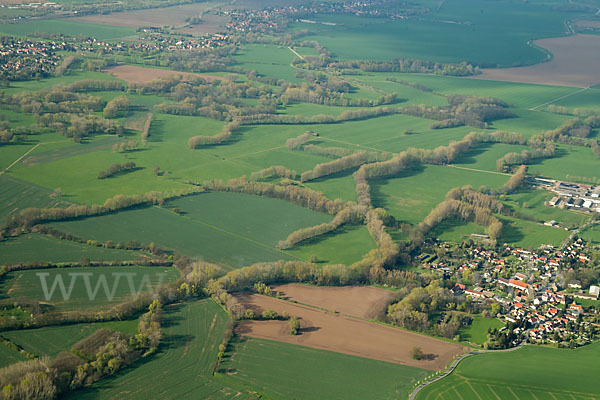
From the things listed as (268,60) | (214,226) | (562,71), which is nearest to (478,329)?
(214,226)

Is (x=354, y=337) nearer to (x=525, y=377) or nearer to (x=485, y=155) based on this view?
(x=525, y=377)

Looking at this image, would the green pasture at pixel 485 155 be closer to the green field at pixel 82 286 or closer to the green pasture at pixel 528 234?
the green pasture at pixel 528 234

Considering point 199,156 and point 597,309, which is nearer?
point 597,309

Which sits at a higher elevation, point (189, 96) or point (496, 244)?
point (189, 96)

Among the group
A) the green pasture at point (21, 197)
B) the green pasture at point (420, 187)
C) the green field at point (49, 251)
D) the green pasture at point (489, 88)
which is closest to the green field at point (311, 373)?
the green field at point (49, 251)

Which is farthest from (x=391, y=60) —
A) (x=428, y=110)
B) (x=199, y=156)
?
(x=199, y=156)

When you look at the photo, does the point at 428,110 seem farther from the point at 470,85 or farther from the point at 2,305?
the point at 2,305
